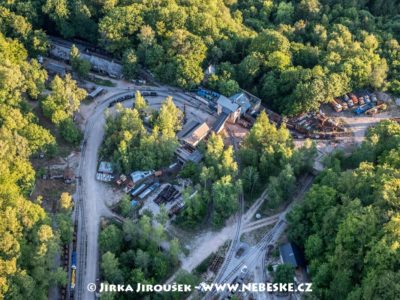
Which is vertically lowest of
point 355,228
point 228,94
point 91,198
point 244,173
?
point 355,228

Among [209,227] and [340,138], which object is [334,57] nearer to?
[340,138]

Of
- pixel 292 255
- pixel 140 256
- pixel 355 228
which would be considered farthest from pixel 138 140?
pixel 355 228

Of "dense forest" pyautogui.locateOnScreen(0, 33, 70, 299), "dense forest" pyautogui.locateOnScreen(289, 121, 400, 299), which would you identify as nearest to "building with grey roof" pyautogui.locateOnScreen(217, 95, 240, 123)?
"dense forest" pyautogui.locateOnScreen(289, 121, 400, 299)

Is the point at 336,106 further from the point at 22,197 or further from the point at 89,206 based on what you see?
the point at 22,197

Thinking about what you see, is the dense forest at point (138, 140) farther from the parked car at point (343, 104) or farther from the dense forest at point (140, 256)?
the parked car at point (343, 104)

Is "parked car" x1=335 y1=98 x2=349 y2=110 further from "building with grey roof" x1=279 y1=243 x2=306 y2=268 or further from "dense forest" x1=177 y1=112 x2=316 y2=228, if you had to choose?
"building with grey roof" x1=279 y1=243 x2=306 y2=268

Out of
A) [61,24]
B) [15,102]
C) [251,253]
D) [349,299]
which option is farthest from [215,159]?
[61,24]
